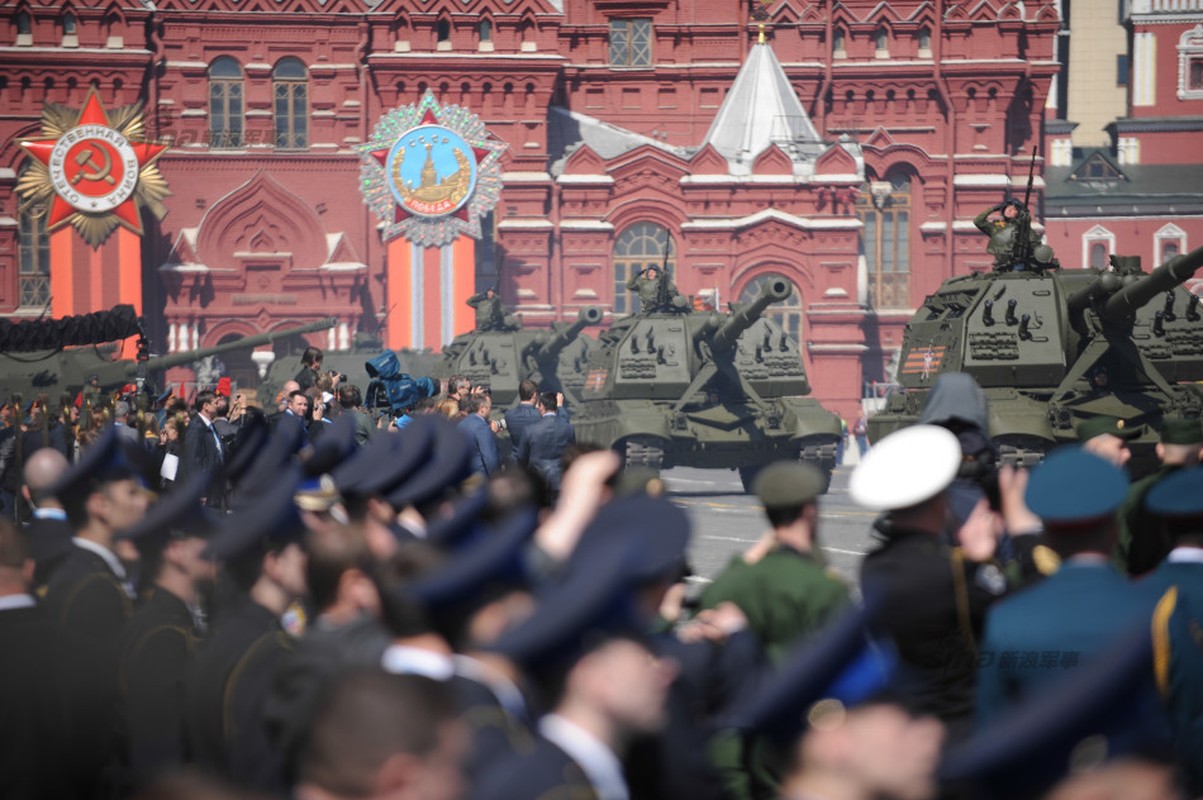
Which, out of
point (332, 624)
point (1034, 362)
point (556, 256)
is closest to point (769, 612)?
point (332, 624)

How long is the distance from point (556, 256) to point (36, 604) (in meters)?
41.6

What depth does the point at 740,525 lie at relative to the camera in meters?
20.9

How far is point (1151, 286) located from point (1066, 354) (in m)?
1.74

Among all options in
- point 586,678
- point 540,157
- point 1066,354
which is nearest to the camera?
point 586,678

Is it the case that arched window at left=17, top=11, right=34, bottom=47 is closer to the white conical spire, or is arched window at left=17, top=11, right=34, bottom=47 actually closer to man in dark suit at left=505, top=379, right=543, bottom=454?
the white conical spire

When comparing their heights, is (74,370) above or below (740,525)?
above

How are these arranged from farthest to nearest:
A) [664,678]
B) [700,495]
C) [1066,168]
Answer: [1066,168]
[700,495]
[664,678]

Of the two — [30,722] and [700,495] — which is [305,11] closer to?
[700,495]

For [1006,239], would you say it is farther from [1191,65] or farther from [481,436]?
[1191,65]

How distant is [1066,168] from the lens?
6669cm

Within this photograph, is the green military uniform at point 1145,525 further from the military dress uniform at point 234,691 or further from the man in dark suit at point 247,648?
the military dress uniform at point 234,691

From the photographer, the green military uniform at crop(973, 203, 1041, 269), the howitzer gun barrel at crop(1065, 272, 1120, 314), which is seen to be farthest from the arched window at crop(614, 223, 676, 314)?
the photographer

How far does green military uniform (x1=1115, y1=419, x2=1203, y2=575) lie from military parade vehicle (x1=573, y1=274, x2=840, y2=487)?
15.6 metres

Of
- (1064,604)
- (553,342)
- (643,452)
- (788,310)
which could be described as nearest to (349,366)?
(553,342)
